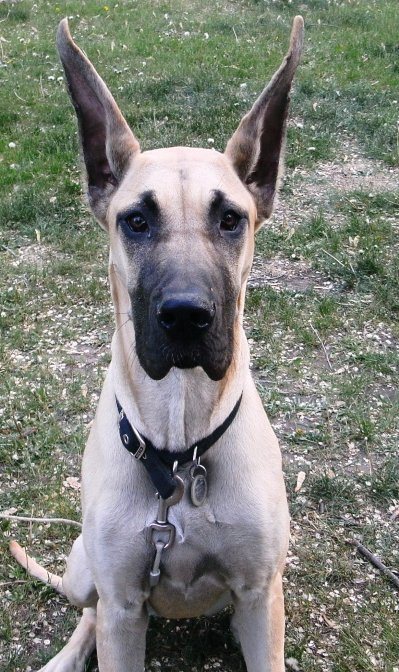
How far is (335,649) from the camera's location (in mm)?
2799

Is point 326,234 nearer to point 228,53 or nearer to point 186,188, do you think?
point 186,188

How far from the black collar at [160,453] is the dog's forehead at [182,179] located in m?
0.68

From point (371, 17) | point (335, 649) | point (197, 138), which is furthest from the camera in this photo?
point (371, 17)

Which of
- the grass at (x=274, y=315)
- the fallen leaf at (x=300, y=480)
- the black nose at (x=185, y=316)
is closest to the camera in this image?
the black nose at (x=185, y=316)

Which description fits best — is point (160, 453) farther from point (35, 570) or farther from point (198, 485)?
point (35, 570)

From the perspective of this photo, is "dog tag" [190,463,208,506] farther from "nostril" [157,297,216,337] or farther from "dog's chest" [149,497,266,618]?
"nostril" [157,297,216,337]

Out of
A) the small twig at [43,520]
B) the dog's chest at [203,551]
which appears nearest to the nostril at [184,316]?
the dog's chest at [203,551]

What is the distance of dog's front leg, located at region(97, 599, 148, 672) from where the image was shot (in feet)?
7.68

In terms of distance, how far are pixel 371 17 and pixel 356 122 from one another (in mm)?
3797

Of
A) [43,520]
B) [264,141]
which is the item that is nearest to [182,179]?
[264,141]

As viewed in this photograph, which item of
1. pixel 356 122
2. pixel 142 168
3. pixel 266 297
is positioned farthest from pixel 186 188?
pixel 356 122

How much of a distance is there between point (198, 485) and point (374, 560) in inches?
47.5

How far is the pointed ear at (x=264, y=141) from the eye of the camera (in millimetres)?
2293

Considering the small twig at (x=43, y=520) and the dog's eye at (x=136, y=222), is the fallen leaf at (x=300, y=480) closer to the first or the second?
the small twig at (x=43, y=520)
